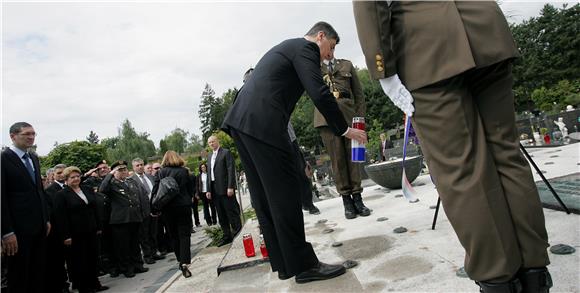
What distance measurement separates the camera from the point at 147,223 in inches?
318

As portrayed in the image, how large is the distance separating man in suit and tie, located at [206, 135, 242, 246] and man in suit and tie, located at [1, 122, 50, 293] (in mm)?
2935

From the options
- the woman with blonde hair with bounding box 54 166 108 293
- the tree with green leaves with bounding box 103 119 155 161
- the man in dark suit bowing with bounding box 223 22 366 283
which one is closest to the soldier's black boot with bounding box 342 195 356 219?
the man in dark suit bowing with bounding box 223 22 366 283

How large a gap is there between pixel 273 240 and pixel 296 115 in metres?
62.8

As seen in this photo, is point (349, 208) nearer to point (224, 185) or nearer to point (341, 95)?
point (341, 95)

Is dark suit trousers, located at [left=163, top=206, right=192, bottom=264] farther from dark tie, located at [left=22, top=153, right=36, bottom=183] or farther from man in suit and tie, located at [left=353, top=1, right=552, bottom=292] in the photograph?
man in suit and tie, located at [left=353, top=1, right=552, bottom=292]

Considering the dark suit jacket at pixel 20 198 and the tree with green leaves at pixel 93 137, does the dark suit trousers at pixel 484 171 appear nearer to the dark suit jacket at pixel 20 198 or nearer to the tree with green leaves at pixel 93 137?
the dark suit jacket at pixel 20 198

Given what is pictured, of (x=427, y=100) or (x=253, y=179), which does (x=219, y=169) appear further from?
(x=427, y=100)

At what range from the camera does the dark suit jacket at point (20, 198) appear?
4305 millimetres

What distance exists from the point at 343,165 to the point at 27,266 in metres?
3.84

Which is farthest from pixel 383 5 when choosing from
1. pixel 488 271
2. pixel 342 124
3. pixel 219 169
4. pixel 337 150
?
pixel 219 169

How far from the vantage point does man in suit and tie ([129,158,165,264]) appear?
8023 mm

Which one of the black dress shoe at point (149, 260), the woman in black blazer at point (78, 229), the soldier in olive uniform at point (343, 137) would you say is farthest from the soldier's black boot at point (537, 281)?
the black dress shoe at point (149, 260)

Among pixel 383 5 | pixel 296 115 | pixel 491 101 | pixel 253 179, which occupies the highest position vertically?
pixel 296 115

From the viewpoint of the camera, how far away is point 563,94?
132 ft
